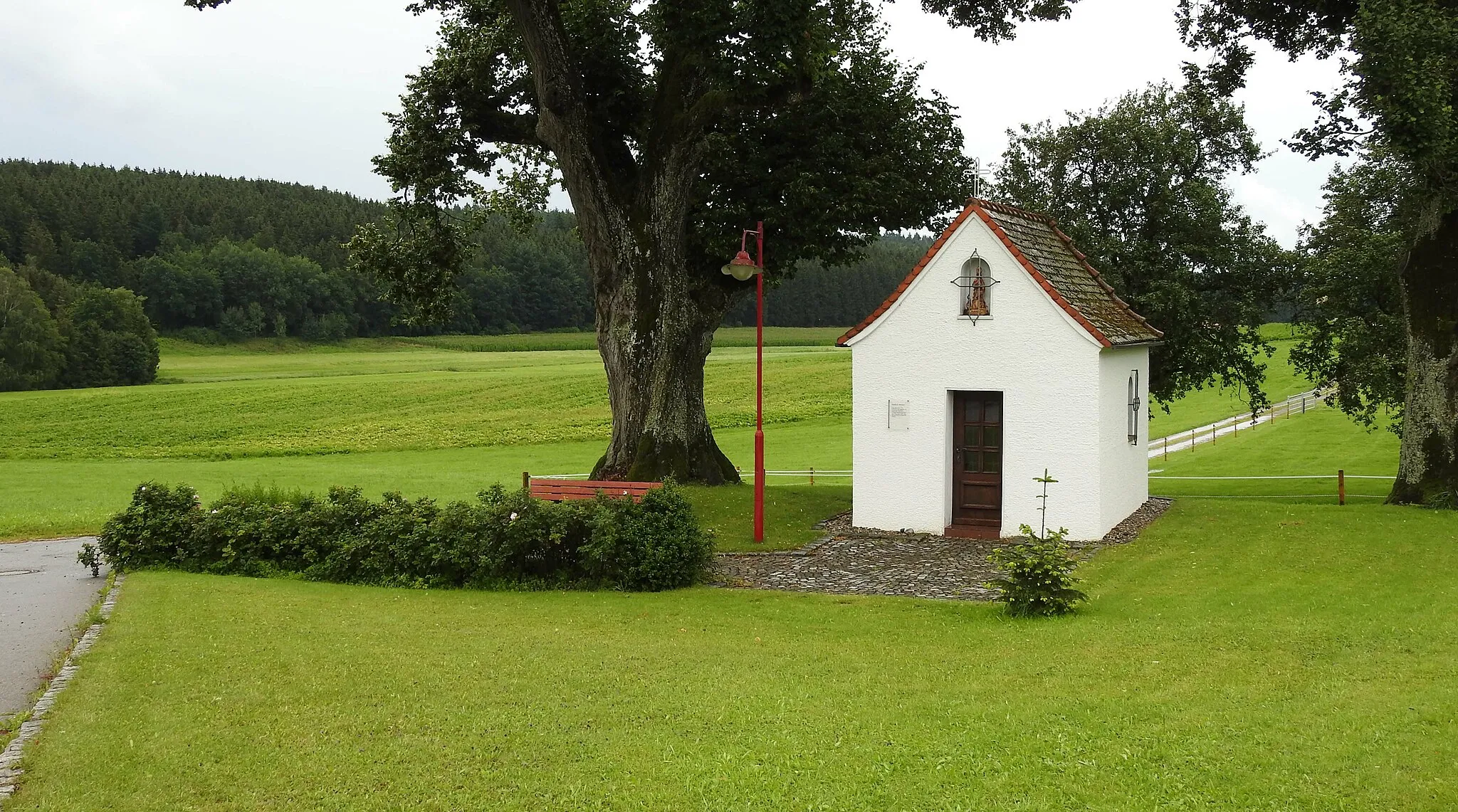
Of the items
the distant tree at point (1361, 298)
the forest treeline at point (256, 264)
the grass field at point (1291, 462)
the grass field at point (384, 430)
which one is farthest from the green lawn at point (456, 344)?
the distant tree at point (1361, 298)

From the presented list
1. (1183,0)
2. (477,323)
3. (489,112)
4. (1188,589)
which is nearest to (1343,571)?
(1188,589)

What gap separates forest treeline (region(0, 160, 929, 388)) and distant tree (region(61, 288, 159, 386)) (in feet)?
12.3

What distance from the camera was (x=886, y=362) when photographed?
1981 cm

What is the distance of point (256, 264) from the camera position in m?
104

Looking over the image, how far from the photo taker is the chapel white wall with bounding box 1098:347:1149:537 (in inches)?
742

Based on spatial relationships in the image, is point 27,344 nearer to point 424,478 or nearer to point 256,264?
point 256,264

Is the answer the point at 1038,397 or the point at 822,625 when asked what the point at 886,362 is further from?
the point at 822,625

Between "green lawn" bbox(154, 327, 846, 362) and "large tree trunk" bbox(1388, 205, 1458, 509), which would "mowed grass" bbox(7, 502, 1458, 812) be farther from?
"green lawn" bbox(154, 327, 846, 362)

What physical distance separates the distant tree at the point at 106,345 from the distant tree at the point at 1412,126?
75.8 meters

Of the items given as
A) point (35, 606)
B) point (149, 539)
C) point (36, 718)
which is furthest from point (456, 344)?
point (36, 718)

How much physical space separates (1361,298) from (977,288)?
16376mm

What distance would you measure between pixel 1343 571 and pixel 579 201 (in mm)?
16072

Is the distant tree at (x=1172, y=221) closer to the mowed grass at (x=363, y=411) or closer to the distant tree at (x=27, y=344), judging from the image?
the mowed grass at (x=363, y=411)

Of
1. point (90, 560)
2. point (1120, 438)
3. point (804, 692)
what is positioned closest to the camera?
point (804, 692)
